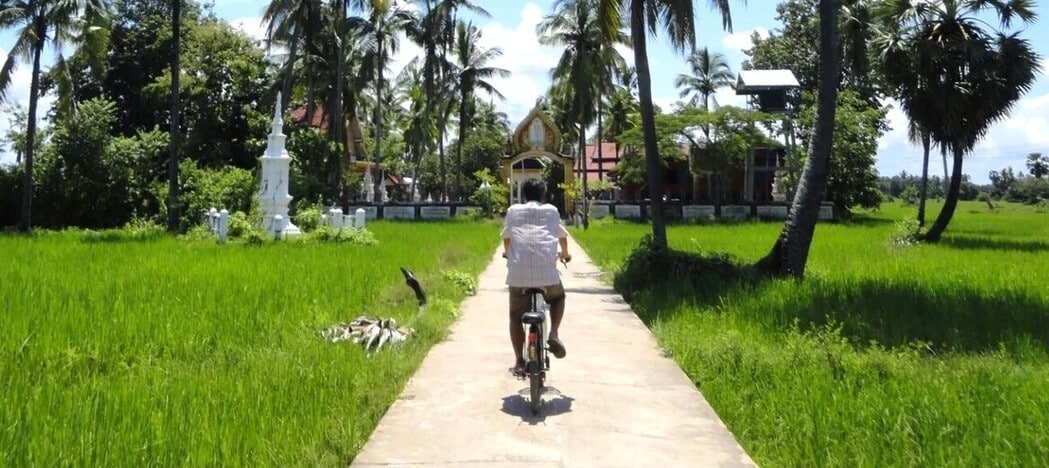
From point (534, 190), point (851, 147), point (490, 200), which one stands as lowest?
point (490, 200)

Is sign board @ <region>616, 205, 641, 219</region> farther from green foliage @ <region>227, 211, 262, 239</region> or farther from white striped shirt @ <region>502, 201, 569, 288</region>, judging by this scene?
white striped shirt @ <region>502, 201, 569, 288</region>

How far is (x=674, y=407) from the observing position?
567cm

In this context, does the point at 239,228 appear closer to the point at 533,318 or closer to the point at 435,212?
the point at 533,318

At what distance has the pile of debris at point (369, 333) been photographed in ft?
25.2

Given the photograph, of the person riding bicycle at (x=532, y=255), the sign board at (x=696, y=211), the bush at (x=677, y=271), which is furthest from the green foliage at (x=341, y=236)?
the sign board at (x=696, y=211)

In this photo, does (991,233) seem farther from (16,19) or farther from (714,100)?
→ (16,19)

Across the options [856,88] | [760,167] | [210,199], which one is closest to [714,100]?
[760,167]

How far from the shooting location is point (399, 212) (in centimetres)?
4378

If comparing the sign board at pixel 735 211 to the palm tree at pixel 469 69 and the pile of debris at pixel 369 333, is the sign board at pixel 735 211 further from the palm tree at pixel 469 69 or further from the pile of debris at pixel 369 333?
the pile of debris at pixel 369 333

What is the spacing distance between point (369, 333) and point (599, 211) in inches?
1462

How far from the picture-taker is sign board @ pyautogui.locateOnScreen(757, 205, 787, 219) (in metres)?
41.5

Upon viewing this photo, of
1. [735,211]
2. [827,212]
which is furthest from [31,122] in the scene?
[827,212]

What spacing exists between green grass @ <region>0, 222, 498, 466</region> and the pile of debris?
0.19 meters

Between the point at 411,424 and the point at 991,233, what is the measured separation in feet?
91.5
